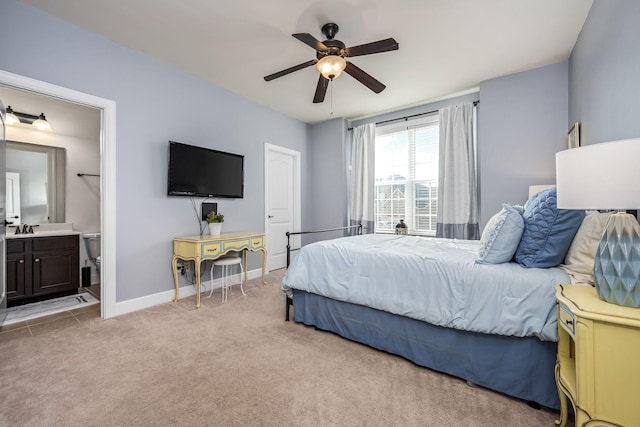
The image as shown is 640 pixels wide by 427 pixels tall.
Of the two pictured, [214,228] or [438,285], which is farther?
[214,228]

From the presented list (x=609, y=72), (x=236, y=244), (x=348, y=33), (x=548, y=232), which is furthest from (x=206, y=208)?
(x=609, y=72)

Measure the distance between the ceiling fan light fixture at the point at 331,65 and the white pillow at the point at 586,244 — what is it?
200 centimetres

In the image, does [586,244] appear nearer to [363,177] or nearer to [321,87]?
[321,87]

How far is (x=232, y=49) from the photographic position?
2.88m

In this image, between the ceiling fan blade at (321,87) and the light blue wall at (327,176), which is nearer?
the ceiling fan blade at (321,87)

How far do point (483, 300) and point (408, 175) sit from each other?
125 inches

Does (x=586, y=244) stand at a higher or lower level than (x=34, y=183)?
lower

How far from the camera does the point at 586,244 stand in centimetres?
150

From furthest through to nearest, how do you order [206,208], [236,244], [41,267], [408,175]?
1. [408,175]
2. [206,208]
3. [236,244]
4. [41,267]

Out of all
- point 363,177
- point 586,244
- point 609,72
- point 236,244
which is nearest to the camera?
point 586,244

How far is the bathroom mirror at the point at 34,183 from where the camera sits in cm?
351

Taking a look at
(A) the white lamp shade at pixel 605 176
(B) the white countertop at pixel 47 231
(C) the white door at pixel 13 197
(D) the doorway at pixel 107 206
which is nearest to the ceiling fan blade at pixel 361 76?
(A) the white lamp shade at pixel 605 176

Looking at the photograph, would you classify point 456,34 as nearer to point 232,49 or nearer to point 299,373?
point 232,49

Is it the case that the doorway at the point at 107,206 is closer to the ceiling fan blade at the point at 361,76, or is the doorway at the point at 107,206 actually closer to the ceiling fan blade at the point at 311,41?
the ceiling fan blade at the point at 311,41
